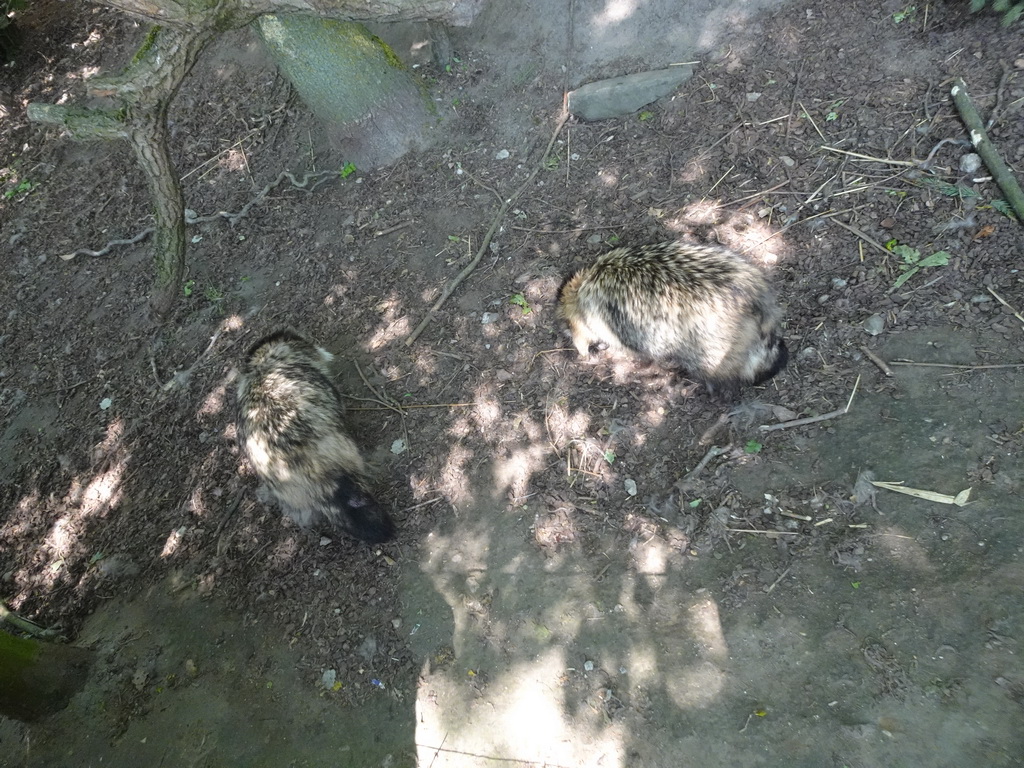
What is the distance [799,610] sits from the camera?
121 inches

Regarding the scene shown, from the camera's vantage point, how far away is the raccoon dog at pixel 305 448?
383 cm


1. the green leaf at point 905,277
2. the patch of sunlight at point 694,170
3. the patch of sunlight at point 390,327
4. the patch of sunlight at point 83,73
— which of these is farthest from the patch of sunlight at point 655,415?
the patch of sunlight at point 83,73

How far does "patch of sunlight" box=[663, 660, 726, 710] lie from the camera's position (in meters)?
3.03

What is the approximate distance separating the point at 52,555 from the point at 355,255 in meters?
3.74

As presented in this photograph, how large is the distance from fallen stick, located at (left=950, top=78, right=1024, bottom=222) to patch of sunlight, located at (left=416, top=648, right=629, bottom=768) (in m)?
4.15

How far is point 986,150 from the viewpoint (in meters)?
3.83

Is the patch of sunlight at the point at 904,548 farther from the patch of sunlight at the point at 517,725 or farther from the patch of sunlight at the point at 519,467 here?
the patch of sunlight at the point at 519,467

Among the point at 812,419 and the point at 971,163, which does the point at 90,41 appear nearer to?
the point at 812,419

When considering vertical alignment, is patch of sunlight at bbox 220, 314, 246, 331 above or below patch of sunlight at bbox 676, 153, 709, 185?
above

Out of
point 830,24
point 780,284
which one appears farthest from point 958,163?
point 830,24

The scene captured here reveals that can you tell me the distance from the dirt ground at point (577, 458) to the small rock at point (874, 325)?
0.9 inches

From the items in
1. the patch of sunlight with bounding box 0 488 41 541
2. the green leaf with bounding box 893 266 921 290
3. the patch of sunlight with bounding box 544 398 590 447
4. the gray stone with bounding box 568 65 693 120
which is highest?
the gray stone with bounding box 568 65 693 120

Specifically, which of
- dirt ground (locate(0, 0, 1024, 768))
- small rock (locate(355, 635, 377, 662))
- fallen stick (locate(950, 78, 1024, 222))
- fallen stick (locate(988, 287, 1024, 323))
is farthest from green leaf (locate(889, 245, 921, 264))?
small rock (locate(355, 635, 377, 662))

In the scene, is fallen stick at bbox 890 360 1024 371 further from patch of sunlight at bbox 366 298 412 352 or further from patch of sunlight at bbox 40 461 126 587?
patch of sunlight at bbox 40 461 126 587
